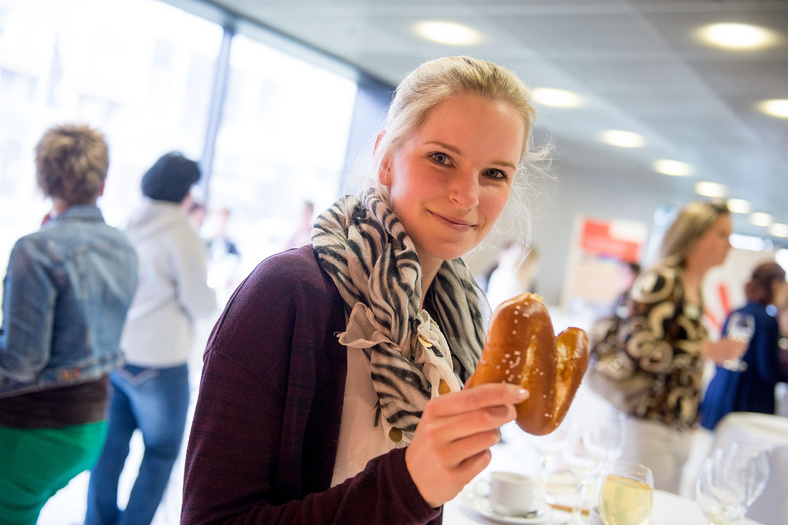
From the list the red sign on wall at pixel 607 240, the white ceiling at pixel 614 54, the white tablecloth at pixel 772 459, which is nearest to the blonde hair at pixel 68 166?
the white ceiling at pixel 614 54

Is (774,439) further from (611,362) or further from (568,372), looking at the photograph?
(568,372)

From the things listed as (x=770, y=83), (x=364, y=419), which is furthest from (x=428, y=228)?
(x=770, y=83)

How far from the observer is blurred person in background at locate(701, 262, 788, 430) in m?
3.84

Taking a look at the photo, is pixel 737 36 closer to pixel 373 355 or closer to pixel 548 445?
pixel 548 445

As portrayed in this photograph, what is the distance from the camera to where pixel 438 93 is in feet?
3.44

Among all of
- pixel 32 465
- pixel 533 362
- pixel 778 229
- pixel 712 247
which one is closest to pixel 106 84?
pixel 32 465

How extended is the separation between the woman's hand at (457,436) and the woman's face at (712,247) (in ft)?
7.98

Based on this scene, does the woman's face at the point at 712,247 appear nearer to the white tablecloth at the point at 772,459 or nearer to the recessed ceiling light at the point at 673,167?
the white tablecloth at the point at 772,459

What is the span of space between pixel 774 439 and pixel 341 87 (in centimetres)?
564

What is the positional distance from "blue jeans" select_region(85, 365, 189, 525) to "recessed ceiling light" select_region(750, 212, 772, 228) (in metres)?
13.4

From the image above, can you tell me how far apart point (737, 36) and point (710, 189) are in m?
7.79

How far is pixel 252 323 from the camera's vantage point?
0.87 meters

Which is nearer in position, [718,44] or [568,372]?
[568,372]

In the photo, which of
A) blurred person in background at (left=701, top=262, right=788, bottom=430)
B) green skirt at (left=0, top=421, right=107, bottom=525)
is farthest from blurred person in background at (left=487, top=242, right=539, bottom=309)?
green skirt at (left=0, top=421, right=107, bottom=525)
